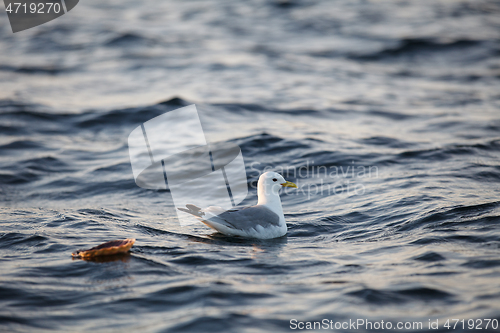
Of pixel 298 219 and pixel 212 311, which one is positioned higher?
pixel 212 311

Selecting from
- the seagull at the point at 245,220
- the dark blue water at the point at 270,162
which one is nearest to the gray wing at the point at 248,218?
the seagull at the point at 245,220

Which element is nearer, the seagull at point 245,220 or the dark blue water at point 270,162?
the dark blue water at point 270,162

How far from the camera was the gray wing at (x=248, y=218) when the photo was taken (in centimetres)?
667

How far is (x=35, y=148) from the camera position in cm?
1125

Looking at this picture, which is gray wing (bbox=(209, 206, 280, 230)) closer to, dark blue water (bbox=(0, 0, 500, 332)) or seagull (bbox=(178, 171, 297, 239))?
seagull (bbox=(178, 171, 297, 239))

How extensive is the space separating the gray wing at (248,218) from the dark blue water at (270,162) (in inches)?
9.8

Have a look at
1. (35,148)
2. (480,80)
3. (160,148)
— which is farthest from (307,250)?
(480,80)

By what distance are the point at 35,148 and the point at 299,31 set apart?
1191 cm

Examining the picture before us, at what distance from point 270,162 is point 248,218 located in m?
3.47

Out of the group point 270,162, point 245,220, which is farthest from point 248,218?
point 270,162

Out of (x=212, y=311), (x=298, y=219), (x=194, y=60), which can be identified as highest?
(x=194, y=60)

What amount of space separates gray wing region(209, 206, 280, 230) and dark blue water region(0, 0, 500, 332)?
0.25 m

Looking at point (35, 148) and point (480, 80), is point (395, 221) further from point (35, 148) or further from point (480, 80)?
point (480, 80)

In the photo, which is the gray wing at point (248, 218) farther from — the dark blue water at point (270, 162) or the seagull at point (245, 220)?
the dark blue water at point (270, 162)
